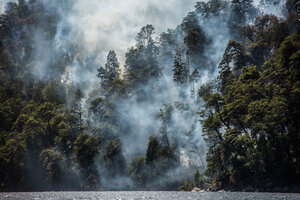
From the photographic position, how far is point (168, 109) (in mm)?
65375

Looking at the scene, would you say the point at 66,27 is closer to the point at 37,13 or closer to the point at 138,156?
the point at 37,13

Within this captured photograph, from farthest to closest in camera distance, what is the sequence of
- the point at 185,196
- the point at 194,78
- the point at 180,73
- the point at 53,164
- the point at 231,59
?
the point at 180,73 → the point at 194,78 → the point at 53,164 → the point at 231,59 → the point at 185,196

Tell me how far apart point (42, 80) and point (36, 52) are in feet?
63.5

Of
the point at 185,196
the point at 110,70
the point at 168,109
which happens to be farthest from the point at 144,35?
the point at 185,196

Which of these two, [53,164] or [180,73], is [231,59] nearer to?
[180,73]

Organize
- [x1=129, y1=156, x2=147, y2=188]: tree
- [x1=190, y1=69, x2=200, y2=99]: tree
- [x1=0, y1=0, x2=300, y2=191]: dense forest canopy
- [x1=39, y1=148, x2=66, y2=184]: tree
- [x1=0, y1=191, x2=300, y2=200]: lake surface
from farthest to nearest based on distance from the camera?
1. [x1=190, y1=69, x2=200, y2=99]: tree
2. [x1=39, y1=148, x2=66, y2=184]: tree
3. [x1=129, y1=156, x2=147, y2=188]: tree
4. [x1=0, y1=0, x2=300, y2=191]: dense forest canopy
5. [x1=0, y1=191, x2=300, y2=200]: lake surface

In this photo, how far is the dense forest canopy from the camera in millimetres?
37375

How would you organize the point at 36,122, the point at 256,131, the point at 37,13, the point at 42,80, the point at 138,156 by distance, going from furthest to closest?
1. the point at 37,13
2. the point at 42,80
3. the point at 36,122
4. the point at 138,156
5. the point at 256,131

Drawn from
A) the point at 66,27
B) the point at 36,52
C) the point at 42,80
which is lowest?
the point at 42,80

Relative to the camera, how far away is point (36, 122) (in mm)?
73438

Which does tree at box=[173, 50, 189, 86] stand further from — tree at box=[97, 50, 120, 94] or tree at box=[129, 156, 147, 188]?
tree at box=[97, 50, 120, 94]

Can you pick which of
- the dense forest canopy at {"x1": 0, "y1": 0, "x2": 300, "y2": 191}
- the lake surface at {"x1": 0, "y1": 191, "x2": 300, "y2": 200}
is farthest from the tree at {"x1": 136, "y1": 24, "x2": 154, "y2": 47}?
the lake surface at {"x1": 0, "y1": 191, "x2": 300, "y2": 200}

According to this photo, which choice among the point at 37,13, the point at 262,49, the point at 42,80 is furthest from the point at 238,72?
the point at 37,13

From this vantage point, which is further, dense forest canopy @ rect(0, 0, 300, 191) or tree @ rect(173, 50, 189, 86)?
tree @ rect(173, 50, 189, 86)
